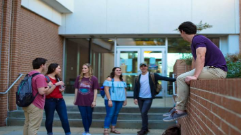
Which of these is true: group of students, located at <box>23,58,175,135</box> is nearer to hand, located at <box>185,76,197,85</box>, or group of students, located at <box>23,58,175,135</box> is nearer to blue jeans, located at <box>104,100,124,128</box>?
blue jeans, located at <box>104,100,124,128</box>

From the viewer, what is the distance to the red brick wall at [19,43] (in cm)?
744

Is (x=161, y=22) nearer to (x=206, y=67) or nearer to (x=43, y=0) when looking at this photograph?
(x=43, y=0)

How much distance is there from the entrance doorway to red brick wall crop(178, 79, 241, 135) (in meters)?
8.90

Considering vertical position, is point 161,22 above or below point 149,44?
above

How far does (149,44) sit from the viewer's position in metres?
11.7

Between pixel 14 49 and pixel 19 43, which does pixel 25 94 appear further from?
pixel 19 43

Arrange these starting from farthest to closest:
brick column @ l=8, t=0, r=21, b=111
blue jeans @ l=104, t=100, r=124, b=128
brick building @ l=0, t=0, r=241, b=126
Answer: brick building @ l=0, t=0, r=241, b=126
brick column @ l=8, t=0, r=21, b=111
blue jeans @ l=104, t=100, r=124, b=128

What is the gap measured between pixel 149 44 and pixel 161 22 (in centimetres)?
125

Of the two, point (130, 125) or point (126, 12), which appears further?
point (126, 12)

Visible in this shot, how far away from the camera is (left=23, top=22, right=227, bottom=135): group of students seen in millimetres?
2953

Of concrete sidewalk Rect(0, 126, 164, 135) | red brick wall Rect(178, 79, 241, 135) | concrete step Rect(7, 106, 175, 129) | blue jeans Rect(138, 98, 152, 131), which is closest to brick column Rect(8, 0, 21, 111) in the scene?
concrete step Rect(7, 106, 175, 129)

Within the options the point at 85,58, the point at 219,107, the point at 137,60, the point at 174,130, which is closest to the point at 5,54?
the point at 85,58

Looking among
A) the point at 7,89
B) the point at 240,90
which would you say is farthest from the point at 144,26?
the point at 240,90

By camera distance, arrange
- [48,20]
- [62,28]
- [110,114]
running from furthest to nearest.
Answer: [62,28] → [48,20] → [110,114]
